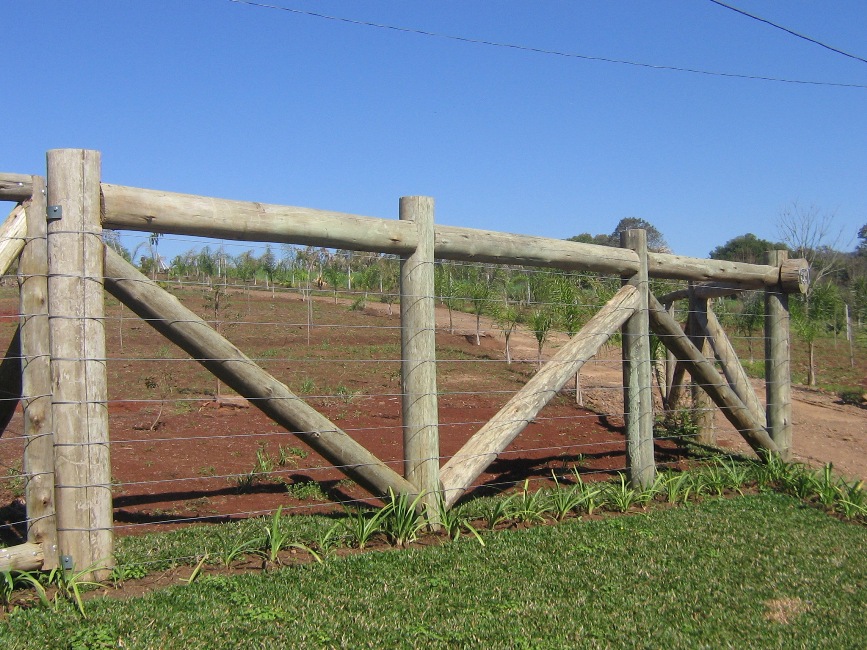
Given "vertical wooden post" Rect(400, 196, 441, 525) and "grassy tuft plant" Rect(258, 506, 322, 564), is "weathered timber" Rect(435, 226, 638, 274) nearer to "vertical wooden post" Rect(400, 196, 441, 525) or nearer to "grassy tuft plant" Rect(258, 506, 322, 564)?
"vertical wooden post" Rect(400, 196, 441, 525)

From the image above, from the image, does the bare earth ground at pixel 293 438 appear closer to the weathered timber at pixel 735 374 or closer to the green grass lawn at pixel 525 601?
the weathered timber at pixel 735 374

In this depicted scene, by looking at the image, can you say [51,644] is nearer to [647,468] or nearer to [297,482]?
[297,482]

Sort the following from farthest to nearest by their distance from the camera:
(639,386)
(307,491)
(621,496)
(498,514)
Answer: (639,386) < (621,496) < (307,491) < (498,514)

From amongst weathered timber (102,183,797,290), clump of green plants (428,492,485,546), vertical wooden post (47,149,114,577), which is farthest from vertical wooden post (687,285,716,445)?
vertical wooden post (47,149,114,577)

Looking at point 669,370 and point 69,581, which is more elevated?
point 669,370

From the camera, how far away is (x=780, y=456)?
24.2 feet

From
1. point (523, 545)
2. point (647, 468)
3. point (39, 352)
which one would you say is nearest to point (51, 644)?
point (39, 352)

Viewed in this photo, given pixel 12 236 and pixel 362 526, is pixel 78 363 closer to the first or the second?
pixel 12 236

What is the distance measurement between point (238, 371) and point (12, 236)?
4.28 feet

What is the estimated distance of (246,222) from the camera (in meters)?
4.36

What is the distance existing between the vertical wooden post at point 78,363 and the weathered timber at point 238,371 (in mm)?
200

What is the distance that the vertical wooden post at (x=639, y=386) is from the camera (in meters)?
6.27

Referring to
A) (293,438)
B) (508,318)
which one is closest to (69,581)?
(293,438)

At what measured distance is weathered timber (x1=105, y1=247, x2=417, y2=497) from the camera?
13.5 ft
